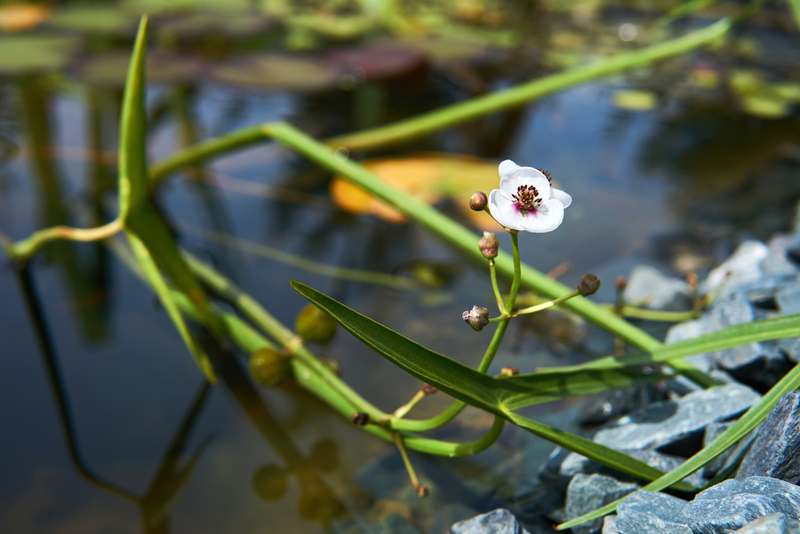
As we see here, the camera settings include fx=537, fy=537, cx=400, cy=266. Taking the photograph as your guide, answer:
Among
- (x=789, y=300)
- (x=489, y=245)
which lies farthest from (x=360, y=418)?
(x=789, y=300)

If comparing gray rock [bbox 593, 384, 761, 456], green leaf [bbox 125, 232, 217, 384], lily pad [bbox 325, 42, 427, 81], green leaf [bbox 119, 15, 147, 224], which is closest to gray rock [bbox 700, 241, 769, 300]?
gray rock [bbox 593, 384, 761, 456]

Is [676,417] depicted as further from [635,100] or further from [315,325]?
[635,100]

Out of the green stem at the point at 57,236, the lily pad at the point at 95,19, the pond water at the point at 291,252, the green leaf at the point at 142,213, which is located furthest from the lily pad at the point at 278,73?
the green leaf at the point at 142,213

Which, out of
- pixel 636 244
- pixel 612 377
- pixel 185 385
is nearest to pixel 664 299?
pixel 636 244

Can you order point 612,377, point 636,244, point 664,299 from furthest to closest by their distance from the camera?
point 636,244, point 664,299, point 612,377

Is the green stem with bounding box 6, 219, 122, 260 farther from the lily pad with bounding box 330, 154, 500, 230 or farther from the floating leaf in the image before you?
the floating leaf

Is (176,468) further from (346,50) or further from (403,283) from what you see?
(346,50)
